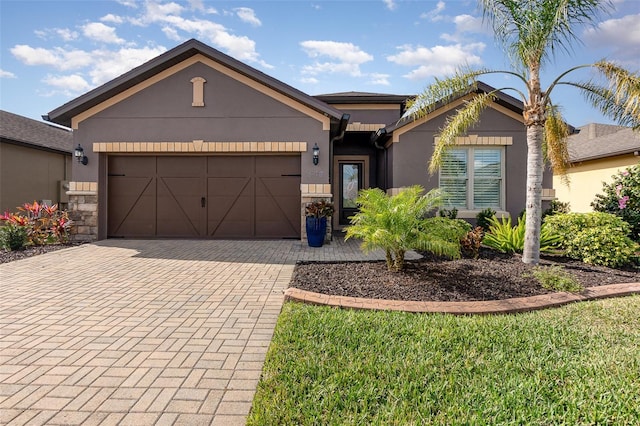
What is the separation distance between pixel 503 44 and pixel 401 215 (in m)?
4.29

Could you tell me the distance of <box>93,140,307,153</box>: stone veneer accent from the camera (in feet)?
A: 32.9

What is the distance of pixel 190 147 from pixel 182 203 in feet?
5.69

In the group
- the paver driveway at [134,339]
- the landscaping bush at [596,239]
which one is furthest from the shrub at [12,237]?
the landscaping bush at [596,239]

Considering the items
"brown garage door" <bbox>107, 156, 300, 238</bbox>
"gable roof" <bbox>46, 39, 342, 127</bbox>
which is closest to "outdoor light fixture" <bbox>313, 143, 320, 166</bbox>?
"brown garage door" <bbox>107, 156, 300, 238</bbox>

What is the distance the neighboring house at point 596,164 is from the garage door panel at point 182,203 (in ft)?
41.7

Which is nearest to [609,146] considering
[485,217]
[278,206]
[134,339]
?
[485,217]

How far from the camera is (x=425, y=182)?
1065 centimetres

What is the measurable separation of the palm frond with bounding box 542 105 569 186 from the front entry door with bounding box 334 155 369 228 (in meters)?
6.32

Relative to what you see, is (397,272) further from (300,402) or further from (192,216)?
(192,216)

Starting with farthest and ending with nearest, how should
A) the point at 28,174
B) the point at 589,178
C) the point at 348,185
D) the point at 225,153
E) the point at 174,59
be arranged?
the point at 589,178 < the point at 28,174 < the point at 348,185 < the point at 225,153 < the point at 174,59

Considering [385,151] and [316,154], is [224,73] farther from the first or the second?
[385,151]

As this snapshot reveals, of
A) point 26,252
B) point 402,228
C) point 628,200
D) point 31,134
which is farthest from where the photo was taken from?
point 31,134

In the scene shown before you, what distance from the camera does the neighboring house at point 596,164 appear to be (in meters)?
13.2

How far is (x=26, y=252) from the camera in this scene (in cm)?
835
